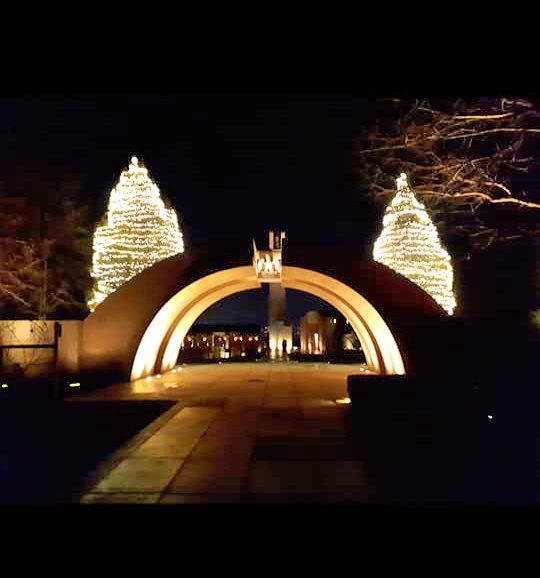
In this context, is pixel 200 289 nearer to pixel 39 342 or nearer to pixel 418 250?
pixel 39 342

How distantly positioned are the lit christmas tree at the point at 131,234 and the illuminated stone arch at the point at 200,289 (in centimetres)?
928

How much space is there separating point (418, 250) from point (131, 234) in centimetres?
1443

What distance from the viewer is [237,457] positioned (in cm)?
691

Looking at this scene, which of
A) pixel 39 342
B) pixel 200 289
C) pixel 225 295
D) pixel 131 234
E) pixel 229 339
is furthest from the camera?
pixel 229 339

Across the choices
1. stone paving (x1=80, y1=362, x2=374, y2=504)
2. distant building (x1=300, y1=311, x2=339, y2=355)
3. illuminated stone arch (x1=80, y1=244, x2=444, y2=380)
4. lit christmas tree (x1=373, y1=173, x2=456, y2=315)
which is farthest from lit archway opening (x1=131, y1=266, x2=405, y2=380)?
distant building (x1=300, y1=311, x2=339, y2=355)

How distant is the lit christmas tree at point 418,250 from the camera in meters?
24.5

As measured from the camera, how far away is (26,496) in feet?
18.3

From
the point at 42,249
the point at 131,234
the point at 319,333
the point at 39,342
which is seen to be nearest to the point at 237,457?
the point at 39,342

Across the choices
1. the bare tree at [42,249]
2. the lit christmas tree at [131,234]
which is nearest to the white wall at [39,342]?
the bare tree at [42,249]

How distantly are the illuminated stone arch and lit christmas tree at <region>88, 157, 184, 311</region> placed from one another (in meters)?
9.28

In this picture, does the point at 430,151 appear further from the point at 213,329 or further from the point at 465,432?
the point at 213,329

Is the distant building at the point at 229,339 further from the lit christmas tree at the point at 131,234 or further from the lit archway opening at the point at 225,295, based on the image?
the lit archway opening at the point at 225,295

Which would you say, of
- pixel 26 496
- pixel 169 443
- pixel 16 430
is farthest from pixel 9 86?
pixel 16 430

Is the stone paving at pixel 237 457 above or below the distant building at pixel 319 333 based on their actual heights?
below
